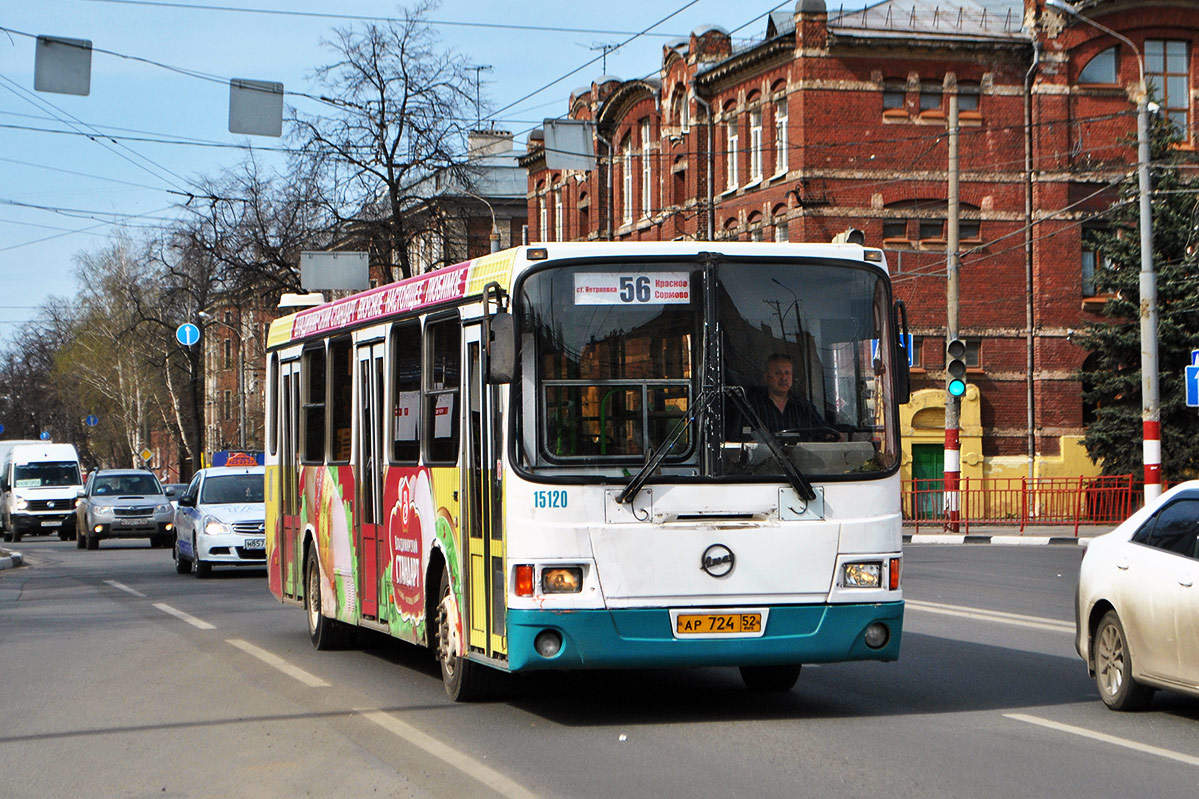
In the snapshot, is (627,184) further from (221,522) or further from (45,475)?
(221,522)

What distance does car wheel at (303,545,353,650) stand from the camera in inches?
540

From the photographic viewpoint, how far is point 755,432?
927 cm

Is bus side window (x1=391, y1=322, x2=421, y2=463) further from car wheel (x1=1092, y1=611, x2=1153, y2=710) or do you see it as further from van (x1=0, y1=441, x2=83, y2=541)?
van (x1=0, y1=441, x2=83, y2=541)

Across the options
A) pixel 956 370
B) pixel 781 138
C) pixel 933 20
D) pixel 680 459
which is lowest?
pixel 680 459

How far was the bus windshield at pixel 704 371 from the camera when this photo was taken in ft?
30.1

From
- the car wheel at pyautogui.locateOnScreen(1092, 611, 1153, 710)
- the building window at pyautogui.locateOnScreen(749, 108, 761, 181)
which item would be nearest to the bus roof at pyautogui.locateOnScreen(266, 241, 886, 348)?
the car wheel at pyautogui.locateOnScreen(1092, 611, 1153, 710)

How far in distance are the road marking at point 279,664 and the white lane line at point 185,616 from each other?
1506 millimetres

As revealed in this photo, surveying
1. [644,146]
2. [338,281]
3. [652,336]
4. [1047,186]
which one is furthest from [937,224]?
[652,336]

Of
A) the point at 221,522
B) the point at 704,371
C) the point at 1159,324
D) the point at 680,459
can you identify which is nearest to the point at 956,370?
the point at 1159,324

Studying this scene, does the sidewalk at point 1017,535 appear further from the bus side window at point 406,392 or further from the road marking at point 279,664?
the bus side window at point 406,392

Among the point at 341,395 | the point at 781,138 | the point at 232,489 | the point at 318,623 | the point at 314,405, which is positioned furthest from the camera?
the point at 781,138

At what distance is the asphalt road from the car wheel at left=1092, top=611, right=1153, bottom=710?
0.14 m

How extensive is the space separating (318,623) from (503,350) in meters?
5.65

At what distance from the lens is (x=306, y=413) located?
1423cm
